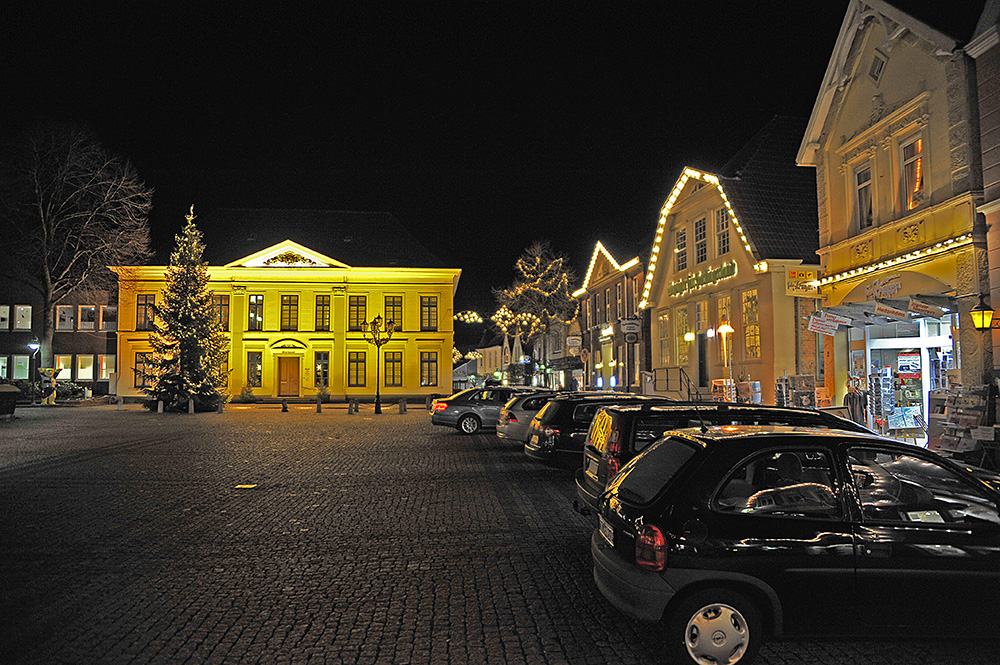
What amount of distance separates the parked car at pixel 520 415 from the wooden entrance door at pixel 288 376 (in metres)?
36.4

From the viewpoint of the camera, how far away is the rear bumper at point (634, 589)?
4.44 metres

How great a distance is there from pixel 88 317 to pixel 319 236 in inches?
741

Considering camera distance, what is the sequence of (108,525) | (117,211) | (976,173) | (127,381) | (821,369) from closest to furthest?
(108,525)
(976,173)
(821,369)
(117,211)
(127,381)

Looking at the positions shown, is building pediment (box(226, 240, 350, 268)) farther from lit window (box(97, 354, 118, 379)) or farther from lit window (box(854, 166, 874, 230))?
lit window (box(854, 166, 874, 230))

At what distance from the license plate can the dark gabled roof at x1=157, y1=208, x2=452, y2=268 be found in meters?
46.5

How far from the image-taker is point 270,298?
49.9 metres

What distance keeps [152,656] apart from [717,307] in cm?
2376

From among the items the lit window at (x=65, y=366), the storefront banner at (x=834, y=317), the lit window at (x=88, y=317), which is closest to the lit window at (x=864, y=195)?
the storefront banner at (x=834, y=317)

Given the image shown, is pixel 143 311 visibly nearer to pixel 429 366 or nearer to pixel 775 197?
pixel 429 366

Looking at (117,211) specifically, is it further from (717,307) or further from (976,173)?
(976,173)

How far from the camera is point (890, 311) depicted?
1473 centimetres

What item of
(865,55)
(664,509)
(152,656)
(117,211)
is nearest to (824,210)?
(865,55)

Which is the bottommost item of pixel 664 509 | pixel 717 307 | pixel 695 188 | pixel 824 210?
pixel 664 509

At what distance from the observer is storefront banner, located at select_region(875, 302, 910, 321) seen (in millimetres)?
14586
